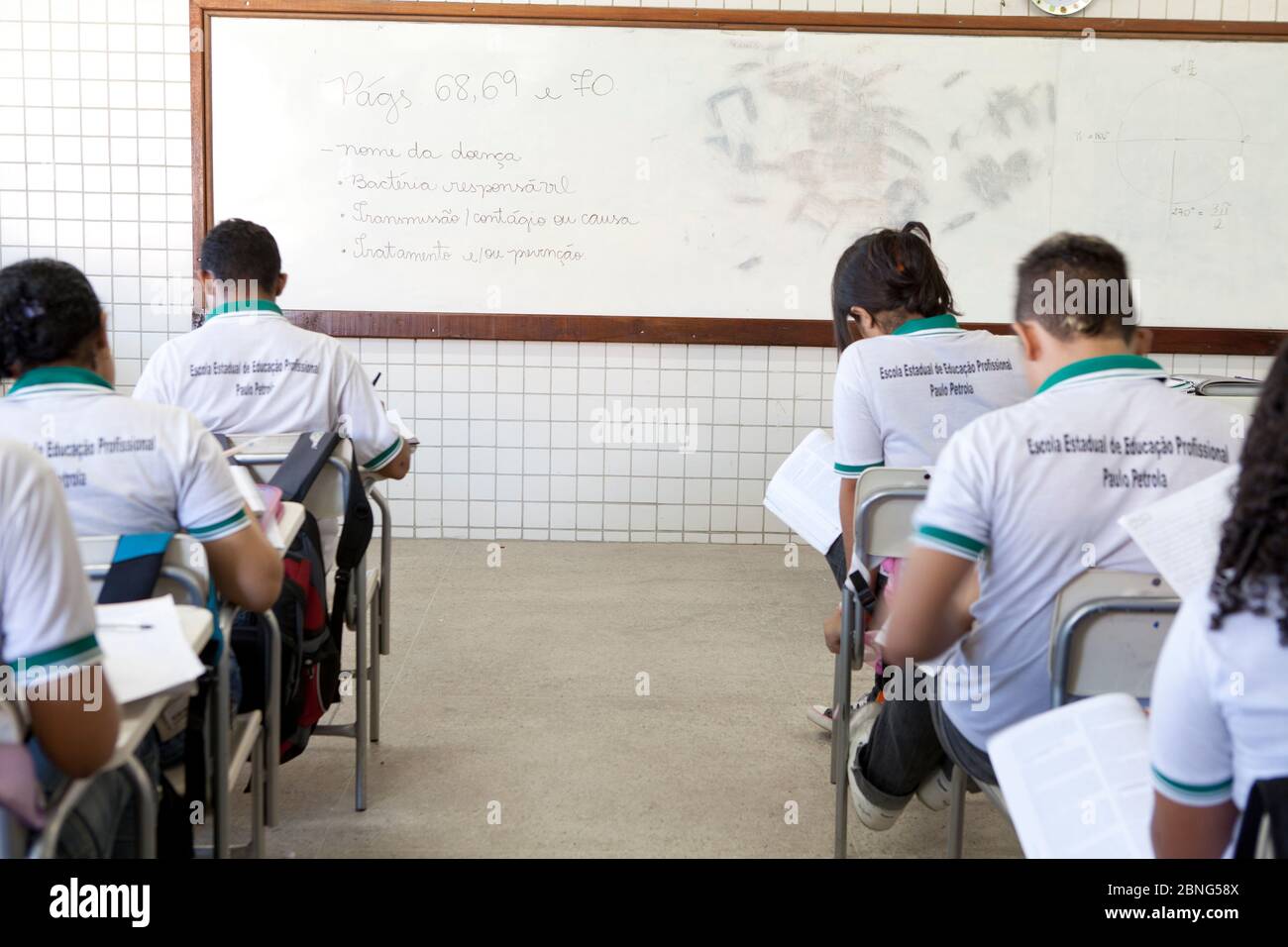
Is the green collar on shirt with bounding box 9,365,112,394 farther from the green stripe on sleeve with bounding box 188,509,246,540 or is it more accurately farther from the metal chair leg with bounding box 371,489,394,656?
the metal chair leg with bounding box 371,489,394,656

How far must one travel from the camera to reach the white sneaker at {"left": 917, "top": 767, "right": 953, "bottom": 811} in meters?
2.36

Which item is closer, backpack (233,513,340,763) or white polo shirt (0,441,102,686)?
white polo shirt (0,441,102,686)

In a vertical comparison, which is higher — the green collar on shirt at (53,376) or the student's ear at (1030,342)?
the student's ear at (1030,342)

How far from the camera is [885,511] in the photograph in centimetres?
248

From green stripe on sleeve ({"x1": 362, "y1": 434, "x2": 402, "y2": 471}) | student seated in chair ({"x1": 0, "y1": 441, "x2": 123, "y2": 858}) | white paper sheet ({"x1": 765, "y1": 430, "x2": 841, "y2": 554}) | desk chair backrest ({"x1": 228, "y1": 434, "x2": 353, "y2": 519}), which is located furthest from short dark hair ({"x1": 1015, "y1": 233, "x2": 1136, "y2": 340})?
green stripe on sleeve ({"x1": 362, "y1": 434, "x2": 402, "y2": 471})

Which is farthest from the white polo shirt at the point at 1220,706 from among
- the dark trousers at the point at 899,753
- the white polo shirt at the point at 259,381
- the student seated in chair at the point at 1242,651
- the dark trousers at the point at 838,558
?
the white polo shirt at the point at 259,381

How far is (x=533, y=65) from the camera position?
5121 millimetres

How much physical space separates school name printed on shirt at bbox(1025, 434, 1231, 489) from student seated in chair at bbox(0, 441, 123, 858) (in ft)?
3.93

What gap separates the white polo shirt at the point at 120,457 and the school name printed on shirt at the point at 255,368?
0.97 meters

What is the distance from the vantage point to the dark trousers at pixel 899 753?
2.30 meters

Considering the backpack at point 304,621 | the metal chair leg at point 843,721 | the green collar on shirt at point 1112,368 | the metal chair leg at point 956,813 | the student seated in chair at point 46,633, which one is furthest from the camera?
the metal chair leg at point 843,721

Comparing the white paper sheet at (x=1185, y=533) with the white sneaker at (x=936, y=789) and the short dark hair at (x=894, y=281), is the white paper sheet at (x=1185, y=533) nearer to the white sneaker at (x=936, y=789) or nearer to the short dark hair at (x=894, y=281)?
the white sneaker at (x=936, y=789)

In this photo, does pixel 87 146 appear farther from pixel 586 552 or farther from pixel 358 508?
pixel 358 508

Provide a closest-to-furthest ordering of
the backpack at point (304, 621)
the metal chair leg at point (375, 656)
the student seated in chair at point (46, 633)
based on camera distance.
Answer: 1. the student seated in chair at point (46, 633)
2. the backpack at point (304, 621)
3. the metal chair leg at point (375, 656)
